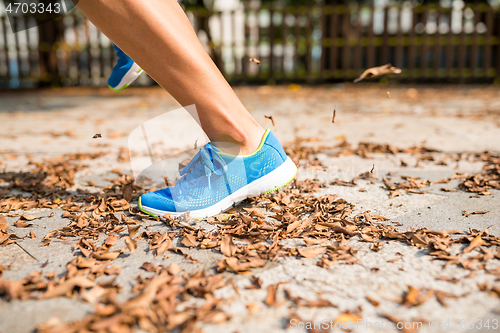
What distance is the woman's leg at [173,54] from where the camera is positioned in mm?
1422

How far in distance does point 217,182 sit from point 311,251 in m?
0.55

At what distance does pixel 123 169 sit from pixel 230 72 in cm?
837

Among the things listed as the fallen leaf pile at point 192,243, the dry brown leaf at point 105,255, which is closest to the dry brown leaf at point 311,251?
the fallen leaf pile at point 192,243

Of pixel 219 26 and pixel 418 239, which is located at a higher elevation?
pixel 219 26

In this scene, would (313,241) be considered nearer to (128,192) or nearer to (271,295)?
(271,295)

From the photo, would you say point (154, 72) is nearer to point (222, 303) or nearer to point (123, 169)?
point (222, 303)

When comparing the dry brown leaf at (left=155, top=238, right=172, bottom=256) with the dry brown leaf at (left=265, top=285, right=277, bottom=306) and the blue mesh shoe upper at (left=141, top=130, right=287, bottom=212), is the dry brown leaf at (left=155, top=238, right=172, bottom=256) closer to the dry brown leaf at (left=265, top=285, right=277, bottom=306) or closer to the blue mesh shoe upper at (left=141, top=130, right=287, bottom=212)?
the blue mesh shoe upper at (left=141, top=130, right=287, bottom=212)

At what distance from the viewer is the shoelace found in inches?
65.2

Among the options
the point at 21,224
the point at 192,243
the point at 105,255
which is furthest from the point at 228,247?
the point at 21,224

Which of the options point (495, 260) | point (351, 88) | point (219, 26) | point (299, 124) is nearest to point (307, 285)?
point (495, 260)

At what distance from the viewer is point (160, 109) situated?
601 cm

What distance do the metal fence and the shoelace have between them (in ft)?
27.8

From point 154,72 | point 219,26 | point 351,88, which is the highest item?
point 219,26

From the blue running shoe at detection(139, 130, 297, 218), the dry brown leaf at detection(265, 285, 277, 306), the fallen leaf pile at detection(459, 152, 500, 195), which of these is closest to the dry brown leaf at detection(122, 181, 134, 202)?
the blue running shoe at detection(139, 130, 297, 218)
